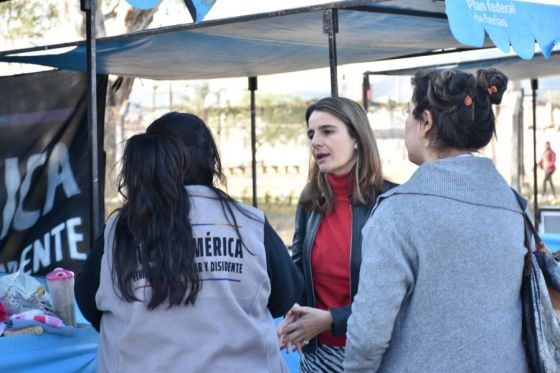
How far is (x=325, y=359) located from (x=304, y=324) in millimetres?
251

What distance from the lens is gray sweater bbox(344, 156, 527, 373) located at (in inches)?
81.1

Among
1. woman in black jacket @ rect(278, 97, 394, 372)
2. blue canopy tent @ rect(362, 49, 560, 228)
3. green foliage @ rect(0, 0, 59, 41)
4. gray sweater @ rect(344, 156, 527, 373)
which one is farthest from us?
green foliage @ rect(0, 0, 59, 41)

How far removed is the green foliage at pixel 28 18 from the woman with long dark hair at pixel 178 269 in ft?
45.5

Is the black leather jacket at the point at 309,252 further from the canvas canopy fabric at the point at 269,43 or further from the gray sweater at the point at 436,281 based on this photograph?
the canvas canopy fabric at the point at 269,43

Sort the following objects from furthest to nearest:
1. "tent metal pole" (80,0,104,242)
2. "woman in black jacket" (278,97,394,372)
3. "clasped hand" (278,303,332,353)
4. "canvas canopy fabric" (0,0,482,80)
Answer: "canvas canopy fabric" (0,0,482,80) → "tent metal pole" (80,0,104,242) → "woman in black jacket" (278,97,394,372) → "clasped hand" (278,303,332,353)

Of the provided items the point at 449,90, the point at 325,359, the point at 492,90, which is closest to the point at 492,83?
the point at 492,90

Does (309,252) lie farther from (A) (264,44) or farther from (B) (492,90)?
(A) (264,44)

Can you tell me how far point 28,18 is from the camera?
15539 mm

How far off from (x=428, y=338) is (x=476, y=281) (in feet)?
0.58

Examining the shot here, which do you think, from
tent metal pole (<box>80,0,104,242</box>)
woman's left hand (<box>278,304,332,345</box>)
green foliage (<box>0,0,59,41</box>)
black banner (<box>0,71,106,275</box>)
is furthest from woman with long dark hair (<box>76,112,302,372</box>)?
green foliage (<box>0,0,59,41</box>)

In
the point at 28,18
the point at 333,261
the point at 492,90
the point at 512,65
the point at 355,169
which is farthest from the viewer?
the point at 28,18

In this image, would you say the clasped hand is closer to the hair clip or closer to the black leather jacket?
the black leather jacket

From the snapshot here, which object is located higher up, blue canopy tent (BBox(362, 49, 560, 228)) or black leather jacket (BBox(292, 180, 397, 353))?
blue canopy tent (BBox(362, 49, 560, 228))

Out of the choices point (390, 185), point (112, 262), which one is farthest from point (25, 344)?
point (390, 185)
